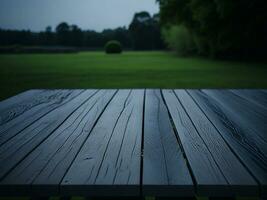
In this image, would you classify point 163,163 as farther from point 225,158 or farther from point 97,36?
point 97,36

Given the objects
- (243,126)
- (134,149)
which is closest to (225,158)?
(134,149)

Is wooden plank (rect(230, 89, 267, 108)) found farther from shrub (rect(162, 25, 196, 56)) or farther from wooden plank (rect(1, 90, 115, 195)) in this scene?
shrub (rect(162, 25, 196, 56))

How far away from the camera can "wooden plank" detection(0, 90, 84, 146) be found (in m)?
2.16

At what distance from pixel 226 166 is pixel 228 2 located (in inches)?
672

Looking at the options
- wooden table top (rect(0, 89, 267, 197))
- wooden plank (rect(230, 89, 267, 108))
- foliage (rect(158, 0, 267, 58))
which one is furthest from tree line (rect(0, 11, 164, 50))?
wooden table top (rect(0, 89, 267, 197))

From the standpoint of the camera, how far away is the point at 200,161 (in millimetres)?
1506

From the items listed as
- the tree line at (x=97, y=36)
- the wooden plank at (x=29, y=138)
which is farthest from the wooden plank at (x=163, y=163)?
the tree line at (x=97, y=36)

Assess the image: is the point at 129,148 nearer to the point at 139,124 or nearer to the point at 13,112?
the point at 139,124

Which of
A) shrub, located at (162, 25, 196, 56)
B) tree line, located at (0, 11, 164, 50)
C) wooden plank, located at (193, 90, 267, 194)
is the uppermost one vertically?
wooden plank, located at (193, 90, 267, 194)

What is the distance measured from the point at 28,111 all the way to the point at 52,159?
1.33 meters

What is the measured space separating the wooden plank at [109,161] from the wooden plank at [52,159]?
5 centimetres

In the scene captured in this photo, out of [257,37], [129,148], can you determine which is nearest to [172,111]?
[129,148]

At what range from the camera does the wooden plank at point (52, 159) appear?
127cm

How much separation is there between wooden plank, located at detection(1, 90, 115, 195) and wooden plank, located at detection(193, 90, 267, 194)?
0.82 meters
